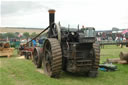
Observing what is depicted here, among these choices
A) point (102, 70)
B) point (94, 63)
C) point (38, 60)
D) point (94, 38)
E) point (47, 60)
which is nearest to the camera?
point (94, 38)

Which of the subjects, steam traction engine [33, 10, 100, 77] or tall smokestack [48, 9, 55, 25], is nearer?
steam traction engine [33, 10, 100, 77]

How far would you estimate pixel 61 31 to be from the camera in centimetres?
721

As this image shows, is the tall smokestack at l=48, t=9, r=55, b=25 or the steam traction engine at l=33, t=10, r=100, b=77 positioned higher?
the tall smokestack at l=48, t=9, r=55, b=25

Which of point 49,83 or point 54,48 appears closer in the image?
point 49,83

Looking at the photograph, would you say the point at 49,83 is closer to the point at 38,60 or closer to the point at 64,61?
the point at 64,61

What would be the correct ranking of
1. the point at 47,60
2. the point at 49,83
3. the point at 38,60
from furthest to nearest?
the point at 38,60, the point at 47,60, the point at 49,83

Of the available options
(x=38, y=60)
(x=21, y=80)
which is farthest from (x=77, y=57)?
(x=38, y=60)

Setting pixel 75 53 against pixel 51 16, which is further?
pixel 51 16

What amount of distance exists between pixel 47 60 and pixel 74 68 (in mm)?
1488

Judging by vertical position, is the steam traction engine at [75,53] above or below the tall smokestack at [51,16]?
below

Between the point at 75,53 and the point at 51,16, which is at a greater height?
the point at 51,16

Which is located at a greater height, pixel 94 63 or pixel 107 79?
pixel 94 63

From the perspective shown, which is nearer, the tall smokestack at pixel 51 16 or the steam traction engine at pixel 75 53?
the steam traction engine at pixel 75 53

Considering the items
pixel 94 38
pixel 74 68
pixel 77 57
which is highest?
pixel 94 38
